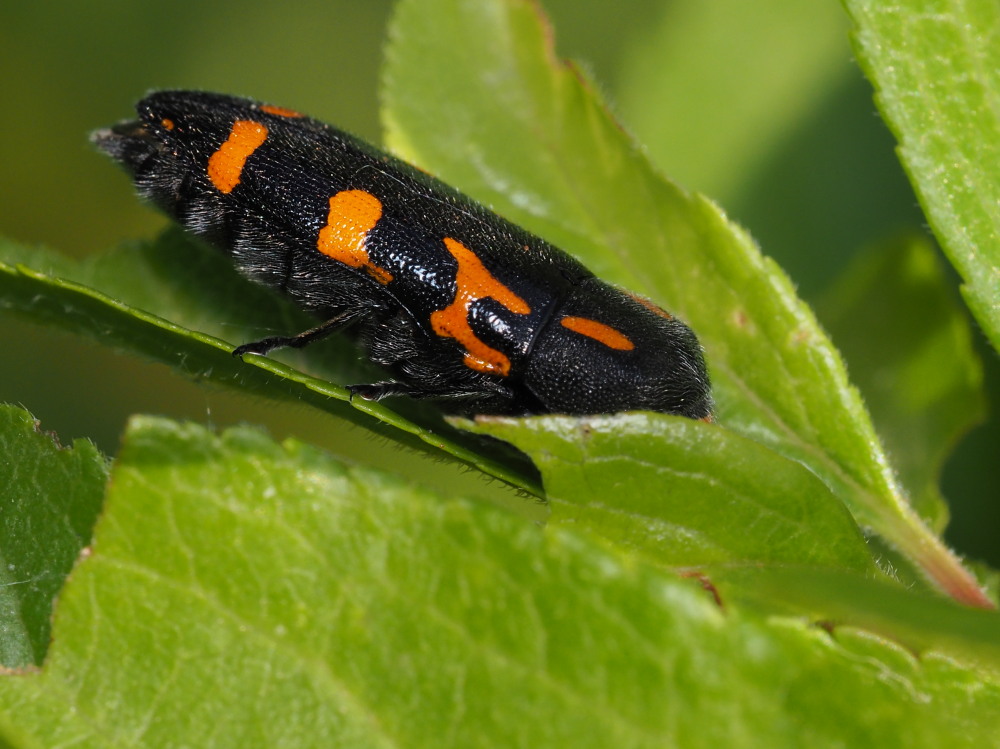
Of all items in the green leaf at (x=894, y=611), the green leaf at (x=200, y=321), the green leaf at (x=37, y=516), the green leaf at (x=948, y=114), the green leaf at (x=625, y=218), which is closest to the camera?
the green leaf at (x=894, y=611)

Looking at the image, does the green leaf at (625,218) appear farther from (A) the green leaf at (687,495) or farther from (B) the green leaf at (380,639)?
(B) the green leaf at (380,639)

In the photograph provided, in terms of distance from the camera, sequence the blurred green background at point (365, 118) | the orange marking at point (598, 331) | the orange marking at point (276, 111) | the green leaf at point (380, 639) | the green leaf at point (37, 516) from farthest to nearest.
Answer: the blurred green background at point (365, 118) < the orange marking at point (276, 111) < the orange marking at point (598, 331) < the green leaf at point (37, 516) < the green leaf at point (380, 639)

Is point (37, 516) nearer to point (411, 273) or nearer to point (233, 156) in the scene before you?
point (411, 273)

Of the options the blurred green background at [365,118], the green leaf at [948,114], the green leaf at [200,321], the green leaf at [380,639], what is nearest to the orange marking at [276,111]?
the green leaf at [200,321]

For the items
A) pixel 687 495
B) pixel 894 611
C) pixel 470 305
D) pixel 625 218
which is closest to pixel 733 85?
pixel 625 218

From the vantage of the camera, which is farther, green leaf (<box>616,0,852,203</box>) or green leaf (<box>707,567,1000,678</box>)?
green leaf (<box>616,0,852,203</box>)

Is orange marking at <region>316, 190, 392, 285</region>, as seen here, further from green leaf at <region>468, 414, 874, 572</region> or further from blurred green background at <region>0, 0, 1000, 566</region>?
green leaf at <region>468, 414, 874, 572</region>

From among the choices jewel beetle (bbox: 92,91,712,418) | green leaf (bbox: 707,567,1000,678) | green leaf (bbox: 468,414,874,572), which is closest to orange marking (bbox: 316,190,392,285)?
jewel beetle (bbox: 92,91,712,418)
